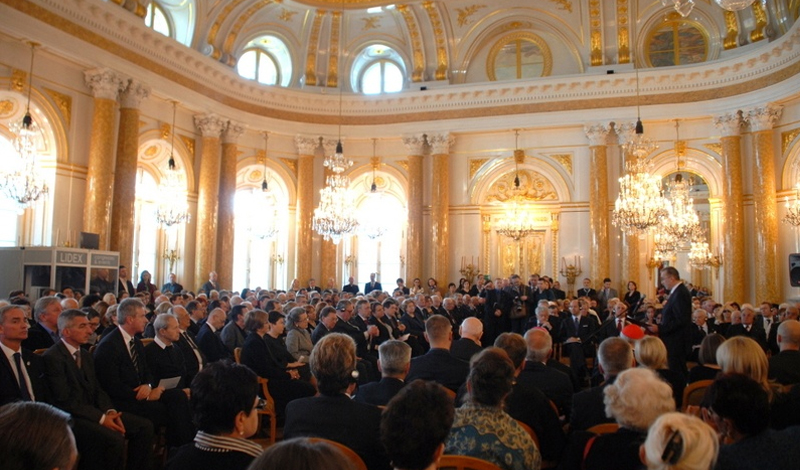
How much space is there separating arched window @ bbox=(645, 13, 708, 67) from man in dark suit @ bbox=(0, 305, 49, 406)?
16.7m

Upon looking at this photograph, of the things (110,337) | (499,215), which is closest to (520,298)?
(499,215)

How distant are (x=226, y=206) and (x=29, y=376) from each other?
42.4 feet

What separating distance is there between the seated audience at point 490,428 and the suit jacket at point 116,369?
3.05m

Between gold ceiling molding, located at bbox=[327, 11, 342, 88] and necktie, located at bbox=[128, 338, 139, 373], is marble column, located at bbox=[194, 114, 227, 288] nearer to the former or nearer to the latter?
gold ceiling molding, located at bbox=[327, 11, 342, 88]

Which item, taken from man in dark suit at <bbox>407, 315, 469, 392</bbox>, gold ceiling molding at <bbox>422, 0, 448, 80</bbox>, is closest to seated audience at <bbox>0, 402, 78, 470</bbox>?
man in dark suit at <bbox>407, 315, 469, 392</bbox>

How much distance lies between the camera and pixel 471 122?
58.9ft

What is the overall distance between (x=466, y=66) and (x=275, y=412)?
46.6ft

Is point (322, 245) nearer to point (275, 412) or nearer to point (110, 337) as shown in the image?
point (275, 412)

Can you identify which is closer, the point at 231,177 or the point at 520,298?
the point at 520,298

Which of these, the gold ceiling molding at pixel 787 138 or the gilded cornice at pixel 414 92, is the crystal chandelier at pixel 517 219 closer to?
the gilded cornice at pixel 414 92

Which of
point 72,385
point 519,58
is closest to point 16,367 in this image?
point 72,385

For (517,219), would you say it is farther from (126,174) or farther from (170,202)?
(126,174)

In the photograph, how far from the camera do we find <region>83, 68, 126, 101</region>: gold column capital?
13070 mm

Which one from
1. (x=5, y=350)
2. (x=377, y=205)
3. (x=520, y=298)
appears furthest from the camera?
(x=377, y=205)
